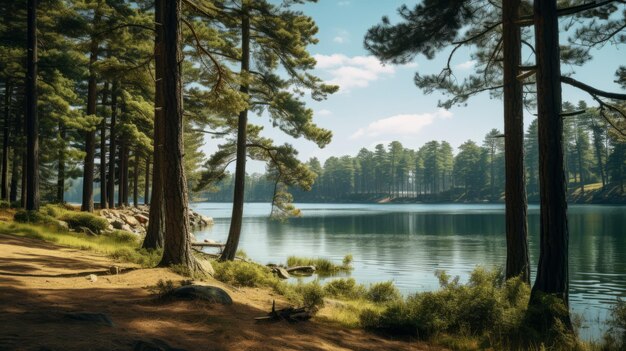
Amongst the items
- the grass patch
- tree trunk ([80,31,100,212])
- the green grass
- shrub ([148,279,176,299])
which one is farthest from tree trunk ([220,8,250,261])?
tree trunk ([80,31,100,212])

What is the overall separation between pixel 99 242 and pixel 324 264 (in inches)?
374

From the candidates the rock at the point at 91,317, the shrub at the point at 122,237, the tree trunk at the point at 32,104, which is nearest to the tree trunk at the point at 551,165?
the rock at the point at 91,317

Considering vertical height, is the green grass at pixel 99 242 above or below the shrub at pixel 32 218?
below

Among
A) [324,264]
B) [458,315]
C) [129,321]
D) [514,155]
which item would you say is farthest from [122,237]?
[514,155]

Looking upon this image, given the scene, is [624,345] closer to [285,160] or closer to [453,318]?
[453,318]

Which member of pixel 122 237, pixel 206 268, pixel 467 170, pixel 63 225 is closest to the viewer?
pixel 206 268

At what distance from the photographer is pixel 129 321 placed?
5781 mm

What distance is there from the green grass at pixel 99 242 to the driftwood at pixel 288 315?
187 inches

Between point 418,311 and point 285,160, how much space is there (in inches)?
417

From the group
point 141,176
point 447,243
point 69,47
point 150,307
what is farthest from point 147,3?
point 141,176

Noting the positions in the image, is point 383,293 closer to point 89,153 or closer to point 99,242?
point 99,242

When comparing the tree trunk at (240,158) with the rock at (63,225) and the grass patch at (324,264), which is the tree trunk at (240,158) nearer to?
the grass patch at (324,264)

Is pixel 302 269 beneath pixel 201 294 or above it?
beneath

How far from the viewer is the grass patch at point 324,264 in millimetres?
20384
